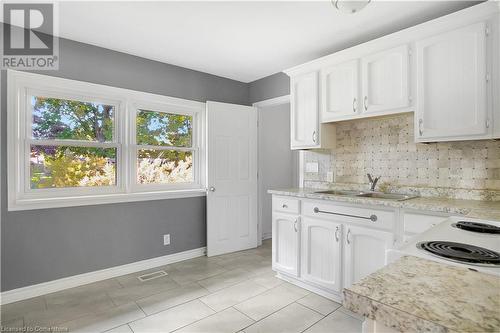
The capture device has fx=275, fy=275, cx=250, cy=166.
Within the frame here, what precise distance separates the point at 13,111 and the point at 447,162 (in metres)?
3.87

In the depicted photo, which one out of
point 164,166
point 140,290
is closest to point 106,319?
point 140,290

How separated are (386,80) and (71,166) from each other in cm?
→ 320

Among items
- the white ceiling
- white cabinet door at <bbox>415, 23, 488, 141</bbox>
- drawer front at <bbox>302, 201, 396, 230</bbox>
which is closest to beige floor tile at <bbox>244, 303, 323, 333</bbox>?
drawer front at <bbox>302, 201, 396, 230</bbox>

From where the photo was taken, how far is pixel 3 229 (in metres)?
2.47

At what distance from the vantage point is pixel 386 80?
2.39 m

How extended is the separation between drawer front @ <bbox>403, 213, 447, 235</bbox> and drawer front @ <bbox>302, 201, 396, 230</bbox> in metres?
0.09

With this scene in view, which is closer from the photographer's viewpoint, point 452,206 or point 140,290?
point 452,206

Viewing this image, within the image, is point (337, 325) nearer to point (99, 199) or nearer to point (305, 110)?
point (305, 110)

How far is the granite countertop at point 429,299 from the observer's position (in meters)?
0.52

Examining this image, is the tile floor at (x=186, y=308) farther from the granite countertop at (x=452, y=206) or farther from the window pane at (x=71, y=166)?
the window pane at (x=71, y=166)

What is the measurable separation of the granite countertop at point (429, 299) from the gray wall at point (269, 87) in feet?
10.7

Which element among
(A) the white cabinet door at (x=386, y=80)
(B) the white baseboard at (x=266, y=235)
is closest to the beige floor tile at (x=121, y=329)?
(A) the white cabinet door at (x=386, y=80)

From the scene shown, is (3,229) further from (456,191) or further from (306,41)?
(456,191)

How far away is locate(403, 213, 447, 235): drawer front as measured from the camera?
6.26 feet
